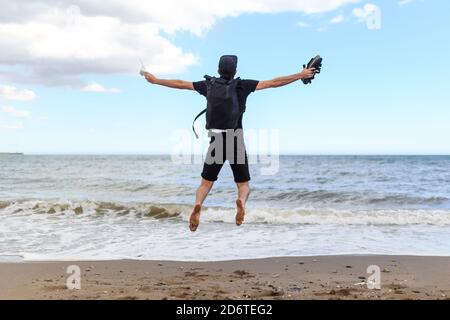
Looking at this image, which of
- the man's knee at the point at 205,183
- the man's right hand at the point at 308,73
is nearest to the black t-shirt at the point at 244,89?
the man's right hand at the point at 308,73

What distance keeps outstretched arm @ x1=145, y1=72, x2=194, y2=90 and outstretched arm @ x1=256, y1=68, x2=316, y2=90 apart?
530mm

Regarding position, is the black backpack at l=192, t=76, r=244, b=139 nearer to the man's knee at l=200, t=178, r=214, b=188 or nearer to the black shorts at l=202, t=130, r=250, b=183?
the black shorts at l=202, t=130, r=250, b=183

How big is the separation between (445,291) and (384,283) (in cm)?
89

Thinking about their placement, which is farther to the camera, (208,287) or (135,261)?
(135,261)

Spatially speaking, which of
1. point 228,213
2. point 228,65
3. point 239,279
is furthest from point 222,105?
point 228,213

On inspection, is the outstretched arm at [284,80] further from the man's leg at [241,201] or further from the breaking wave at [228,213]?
the breaking wave at [228,213]

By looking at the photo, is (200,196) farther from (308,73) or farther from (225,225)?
(225,225)

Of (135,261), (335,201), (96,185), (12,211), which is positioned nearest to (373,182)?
(335,201)

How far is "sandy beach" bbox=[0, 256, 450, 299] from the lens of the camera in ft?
24.5

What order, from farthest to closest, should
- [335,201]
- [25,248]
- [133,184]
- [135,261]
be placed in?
[133,184] < [335,201] < [25,248] < [135,261]

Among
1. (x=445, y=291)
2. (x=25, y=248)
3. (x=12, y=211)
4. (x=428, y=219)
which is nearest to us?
(x=445, y=291)

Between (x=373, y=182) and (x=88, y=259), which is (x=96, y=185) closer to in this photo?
(x=373, y=182)

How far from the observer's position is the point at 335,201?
75.2 ft

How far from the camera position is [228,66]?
12.6ft
